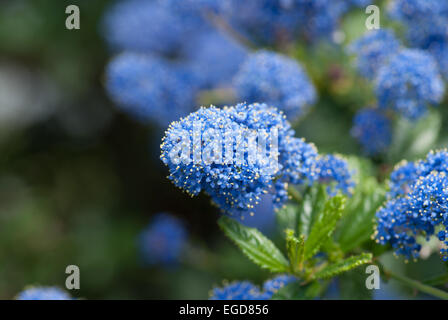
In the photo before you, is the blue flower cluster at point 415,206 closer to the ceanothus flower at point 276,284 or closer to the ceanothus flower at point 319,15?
the ceanothus flower at point 276,284

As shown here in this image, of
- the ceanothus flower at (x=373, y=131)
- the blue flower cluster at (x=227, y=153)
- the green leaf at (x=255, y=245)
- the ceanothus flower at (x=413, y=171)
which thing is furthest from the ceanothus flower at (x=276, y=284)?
the ceanothus flower at (x=373, y=131)

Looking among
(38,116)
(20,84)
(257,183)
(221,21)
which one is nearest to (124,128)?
(38,116)

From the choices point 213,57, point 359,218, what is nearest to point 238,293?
point 359,218

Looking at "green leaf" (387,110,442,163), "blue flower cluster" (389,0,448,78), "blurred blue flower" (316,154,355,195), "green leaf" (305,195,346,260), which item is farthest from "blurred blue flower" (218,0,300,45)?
"green leaf" (305,195,346,260)

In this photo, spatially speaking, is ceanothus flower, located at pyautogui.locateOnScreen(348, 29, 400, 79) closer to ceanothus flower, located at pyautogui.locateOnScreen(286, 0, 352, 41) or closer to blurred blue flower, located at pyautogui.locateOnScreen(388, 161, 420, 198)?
ceanothus flower, located at pyautogui.locateOnScreen(286, 0, 352, 41)

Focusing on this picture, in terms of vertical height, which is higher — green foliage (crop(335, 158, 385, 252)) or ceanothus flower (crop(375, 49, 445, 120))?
ceanothus flower (crop(375, 49, 445, 120))

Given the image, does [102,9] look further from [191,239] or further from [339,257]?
[339,257]
